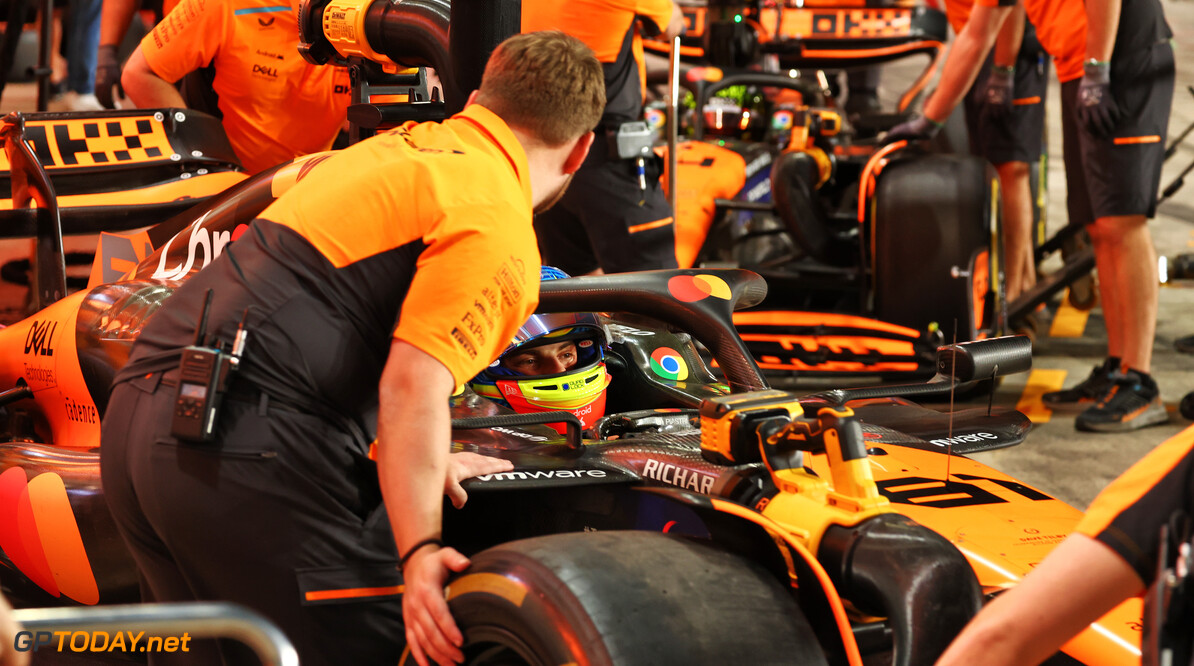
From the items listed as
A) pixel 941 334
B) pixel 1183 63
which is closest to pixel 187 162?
pixel 941 334

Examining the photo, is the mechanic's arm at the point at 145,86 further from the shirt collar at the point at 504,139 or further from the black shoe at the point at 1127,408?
the black shoe at the point at 1127,408

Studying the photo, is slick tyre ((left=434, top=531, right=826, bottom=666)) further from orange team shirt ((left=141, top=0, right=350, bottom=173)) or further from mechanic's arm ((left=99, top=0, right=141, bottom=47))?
mechanic's arm ((left=99, top=0, right=141, bottom=47))

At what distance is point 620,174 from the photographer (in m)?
4.37

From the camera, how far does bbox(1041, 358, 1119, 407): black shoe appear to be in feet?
15.8

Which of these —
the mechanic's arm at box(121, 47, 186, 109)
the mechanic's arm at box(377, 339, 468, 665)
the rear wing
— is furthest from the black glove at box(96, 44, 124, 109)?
the mechanic's arm at box(377, 339, 468, 665)

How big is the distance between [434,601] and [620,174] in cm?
288

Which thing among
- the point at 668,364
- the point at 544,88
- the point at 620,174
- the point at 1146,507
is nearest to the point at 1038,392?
the point at 620,174

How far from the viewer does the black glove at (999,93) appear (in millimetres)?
5637

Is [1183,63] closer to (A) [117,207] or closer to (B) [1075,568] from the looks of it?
(A) [117,207]

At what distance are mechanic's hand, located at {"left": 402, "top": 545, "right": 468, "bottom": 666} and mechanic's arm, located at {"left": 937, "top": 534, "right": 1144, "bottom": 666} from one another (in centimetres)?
70

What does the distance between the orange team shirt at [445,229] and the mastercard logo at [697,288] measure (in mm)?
519

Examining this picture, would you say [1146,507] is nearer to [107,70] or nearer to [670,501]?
[670,501]

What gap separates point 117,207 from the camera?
348cm

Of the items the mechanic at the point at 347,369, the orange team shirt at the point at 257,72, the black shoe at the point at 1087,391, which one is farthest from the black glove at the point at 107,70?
the black shoe at the point at 1087,391
